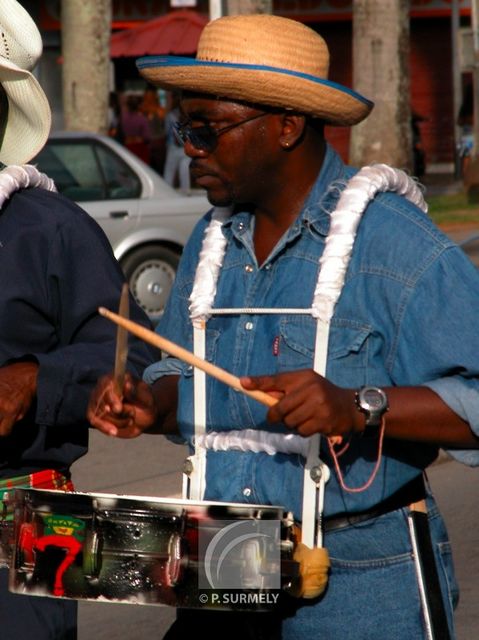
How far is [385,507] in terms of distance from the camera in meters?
2.92

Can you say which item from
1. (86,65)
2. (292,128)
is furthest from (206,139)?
(86,65)

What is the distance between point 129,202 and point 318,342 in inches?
403

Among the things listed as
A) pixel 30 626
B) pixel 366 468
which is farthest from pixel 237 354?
pixel 30 626

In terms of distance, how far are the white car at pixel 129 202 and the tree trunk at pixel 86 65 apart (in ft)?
23.1

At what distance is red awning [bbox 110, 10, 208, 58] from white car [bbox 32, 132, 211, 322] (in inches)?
582

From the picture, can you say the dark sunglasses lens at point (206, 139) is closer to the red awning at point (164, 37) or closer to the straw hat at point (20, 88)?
the straw hat at point (20, 88)

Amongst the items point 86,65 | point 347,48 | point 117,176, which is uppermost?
point 117,176

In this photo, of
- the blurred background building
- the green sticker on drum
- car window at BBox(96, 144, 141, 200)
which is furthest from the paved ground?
the blurred background building

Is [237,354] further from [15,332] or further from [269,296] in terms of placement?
[15,332]

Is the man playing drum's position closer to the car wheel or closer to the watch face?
the watch face

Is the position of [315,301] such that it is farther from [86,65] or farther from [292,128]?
[86,65]

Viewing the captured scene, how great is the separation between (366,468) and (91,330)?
743 mm

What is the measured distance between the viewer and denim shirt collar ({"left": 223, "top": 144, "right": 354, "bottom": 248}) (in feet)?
9.91

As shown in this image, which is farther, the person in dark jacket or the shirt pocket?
the person in dark jacket
